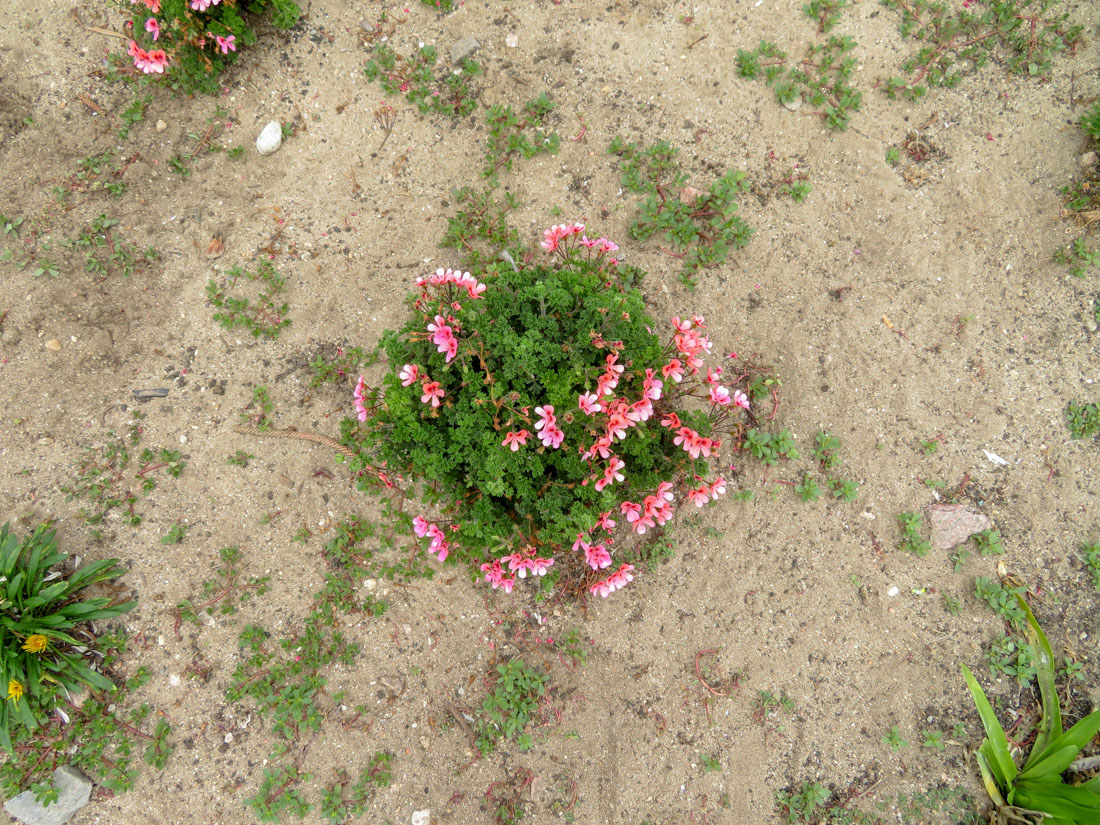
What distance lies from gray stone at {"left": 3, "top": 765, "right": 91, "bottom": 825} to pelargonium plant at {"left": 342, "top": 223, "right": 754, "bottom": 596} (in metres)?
2.85

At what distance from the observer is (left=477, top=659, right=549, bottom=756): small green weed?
11.9 ft

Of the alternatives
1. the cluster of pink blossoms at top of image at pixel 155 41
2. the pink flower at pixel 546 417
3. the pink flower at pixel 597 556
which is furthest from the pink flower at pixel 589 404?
the cluster of pink blossoms at top of image at pixel 155 41

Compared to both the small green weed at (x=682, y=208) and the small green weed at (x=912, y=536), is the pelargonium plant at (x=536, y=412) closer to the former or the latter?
the small green weed at (x=682, y=208)

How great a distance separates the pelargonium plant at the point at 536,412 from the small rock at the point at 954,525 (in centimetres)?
208

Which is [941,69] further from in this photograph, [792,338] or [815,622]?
[815,622]

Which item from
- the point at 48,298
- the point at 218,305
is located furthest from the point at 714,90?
the point at 48,298

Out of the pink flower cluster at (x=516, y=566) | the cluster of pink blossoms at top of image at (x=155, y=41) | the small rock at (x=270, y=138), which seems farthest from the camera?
the small rock at (x=270, y=138)

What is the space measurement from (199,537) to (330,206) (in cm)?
260

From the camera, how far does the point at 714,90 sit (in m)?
4.25

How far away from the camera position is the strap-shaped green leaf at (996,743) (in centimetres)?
349

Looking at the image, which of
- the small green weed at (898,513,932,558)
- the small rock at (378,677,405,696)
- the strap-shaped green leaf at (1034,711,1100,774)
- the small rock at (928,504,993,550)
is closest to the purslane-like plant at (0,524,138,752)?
the small rock at (378,677,405,696)

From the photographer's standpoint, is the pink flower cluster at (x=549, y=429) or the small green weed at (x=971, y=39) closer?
the pink flower cluster at (x=549, y=429)

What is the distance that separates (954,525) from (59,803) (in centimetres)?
620

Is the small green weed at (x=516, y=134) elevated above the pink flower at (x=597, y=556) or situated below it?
above
